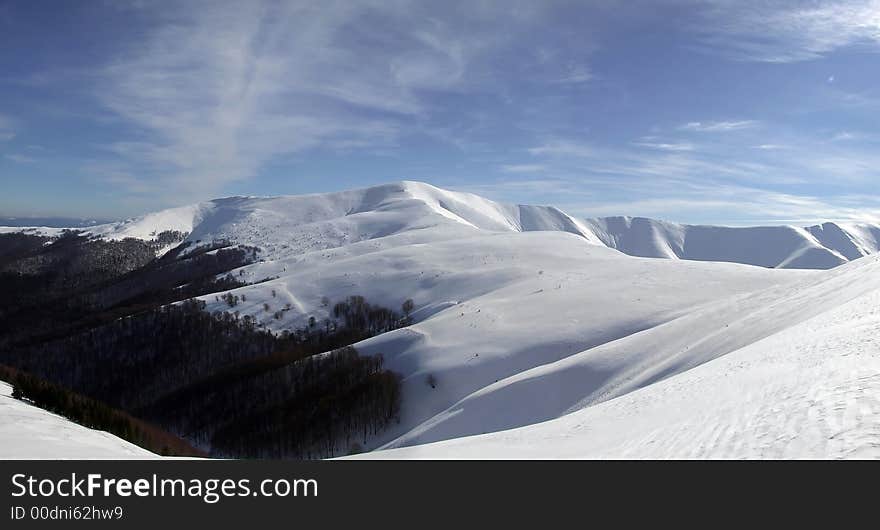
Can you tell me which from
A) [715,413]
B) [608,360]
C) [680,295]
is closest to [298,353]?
[608,360]

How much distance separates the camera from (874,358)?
1441 cm

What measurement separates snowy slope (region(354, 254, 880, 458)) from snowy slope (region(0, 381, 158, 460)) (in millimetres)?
9555

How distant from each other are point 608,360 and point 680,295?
122 ft

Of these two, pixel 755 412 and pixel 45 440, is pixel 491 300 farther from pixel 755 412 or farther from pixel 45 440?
pixel 45 440

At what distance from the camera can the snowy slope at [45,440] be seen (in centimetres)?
1405

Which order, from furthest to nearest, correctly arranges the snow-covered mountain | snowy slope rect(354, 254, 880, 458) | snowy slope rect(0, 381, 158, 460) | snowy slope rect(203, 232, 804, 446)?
snowy slope rect(203, 232, 804, 446)
snowy slope rect(0, 381, 158, 460)
the snow-covered mountain
snowy slope rect(354, 254, 880, 458)

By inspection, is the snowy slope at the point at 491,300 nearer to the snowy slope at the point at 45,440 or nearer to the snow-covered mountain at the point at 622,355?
the snow-covered mountain at the point at 622,355

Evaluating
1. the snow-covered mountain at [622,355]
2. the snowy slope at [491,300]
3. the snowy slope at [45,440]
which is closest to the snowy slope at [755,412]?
the snow-covered mountain at [622,355]

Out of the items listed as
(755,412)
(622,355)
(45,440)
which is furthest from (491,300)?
(45,440)

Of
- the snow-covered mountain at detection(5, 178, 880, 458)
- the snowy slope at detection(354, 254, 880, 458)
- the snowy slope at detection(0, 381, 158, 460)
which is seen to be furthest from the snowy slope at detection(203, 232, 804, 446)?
the snowy slope at detection(0, 381, 158, 460)

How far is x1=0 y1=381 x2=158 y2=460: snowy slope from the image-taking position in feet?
46.1

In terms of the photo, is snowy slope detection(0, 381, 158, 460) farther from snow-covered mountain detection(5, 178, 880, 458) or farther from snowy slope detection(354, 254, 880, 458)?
snow-covered mountain detection(5, 178, 880, 458)

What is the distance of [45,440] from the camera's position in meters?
16.0
